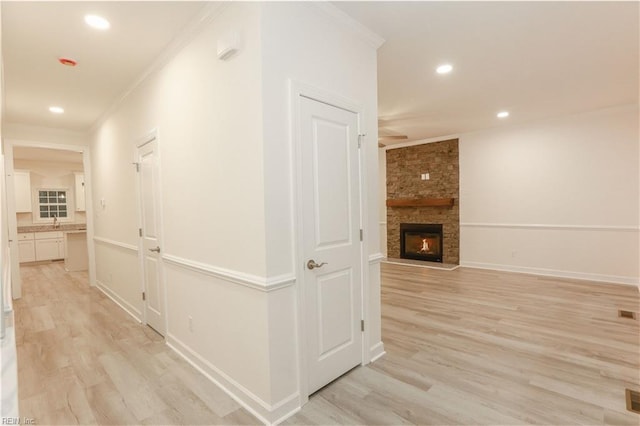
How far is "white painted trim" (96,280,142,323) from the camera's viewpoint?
390 centimetres

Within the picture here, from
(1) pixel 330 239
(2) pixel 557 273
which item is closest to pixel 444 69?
(1) pixel 330 239

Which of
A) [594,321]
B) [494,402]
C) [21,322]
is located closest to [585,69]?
[594,321]

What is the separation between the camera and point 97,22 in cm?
243

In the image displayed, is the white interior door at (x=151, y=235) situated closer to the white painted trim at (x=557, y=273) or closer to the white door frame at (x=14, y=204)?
the white door frame at (x=14, y=204)

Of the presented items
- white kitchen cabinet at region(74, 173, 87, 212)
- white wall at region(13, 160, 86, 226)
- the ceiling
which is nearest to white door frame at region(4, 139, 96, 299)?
the ceiling

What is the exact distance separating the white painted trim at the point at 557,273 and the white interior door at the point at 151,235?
18.7ft

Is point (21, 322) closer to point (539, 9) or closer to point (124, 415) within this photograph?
point (124, 415)

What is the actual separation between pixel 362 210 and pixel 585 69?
3.09m

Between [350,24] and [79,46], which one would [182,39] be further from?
[350,24]

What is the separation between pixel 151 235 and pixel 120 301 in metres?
1.72

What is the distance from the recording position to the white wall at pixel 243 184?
6.46ft

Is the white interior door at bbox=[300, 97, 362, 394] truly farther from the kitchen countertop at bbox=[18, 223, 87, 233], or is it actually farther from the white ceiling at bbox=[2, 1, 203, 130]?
the kitchen countertop at bbox=[18, 223, 87, 233]

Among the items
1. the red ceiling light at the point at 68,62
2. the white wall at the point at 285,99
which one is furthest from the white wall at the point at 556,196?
the red ceiling light at the point at 68,62

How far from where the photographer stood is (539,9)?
238cm
